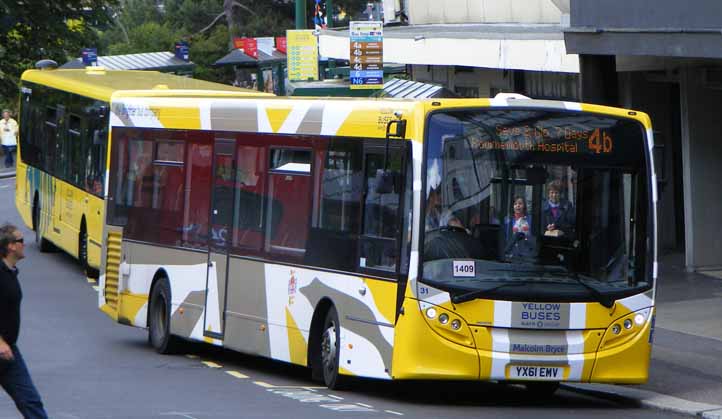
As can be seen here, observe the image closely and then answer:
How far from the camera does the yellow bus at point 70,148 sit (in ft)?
79.5

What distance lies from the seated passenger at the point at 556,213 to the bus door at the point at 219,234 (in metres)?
4.17

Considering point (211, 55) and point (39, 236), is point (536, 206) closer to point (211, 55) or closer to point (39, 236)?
point (39, 236)

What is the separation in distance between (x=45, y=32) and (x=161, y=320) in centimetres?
2998

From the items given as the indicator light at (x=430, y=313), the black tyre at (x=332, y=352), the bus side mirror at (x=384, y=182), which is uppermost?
the bus side mirror at (x=384, y=182)

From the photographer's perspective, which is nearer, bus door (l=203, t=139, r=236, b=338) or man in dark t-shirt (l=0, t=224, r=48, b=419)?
man in dark t-shirt (l=0, t=224, r=48, b=419)

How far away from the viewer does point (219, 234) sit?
1614cm

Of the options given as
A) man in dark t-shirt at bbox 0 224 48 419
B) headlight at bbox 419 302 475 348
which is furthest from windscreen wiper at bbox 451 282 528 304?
man in dark t-shirt at bbox 0 224 48 419

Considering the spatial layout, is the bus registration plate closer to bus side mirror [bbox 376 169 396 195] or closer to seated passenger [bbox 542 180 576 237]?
seated passenger [bbox 542 180 576 237]

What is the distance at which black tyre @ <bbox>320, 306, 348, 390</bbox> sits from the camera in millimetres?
13758

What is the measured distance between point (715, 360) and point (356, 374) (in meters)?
4.04

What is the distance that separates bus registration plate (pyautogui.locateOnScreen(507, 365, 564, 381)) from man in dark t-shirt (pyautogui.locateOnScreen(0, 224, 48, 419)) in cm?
442

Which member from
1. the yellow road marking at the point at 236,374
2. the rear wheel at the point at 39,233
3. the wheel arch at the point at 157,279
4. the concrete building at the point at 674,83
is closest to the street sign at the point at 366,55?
the concrete building at the point at 674,83

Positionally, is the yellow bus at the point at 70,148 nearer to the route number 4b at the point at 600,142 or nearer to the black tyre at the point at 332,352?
the black tyre at the point at 332,352

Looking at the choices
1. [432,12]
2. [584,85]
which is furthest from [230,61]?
[584,85]
